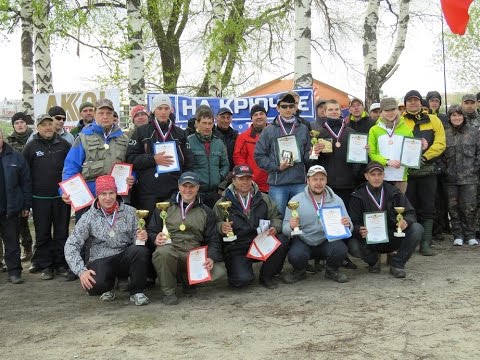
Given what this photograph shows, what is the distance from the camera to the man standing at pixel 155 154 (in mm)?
6152

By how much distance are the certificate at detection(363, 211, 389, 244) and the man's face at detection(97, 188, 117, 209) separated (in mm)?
2894

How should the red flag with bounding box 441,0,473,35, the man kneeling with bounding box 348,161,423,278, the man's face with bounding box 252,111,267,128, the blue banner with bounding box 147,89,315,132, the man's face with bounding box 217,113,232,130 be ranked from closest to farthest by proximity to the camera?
the man kneeling with bounding box 348,161,423,278, the man's face with bounding box 252,111,267,128, the man's face with bounding box 217,113,232,130, the red flag with bounding box 441,0,473,35, the blue banner with bounding box 147,89,315,132

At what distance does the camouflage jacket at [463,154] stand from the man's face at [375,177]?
1.99 m

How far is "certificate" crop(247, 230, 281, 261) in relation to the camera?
5910 mm

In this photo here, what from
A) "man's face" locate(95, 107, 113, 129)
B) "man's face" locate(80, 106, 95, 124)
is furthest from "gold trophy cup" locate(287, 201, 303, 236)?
"man's face" locate(80, 106, 95, 124)

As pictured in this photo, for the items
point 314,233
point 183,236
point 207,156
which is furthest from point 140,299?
point 314,233

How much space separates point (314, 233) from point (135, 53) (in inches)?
246

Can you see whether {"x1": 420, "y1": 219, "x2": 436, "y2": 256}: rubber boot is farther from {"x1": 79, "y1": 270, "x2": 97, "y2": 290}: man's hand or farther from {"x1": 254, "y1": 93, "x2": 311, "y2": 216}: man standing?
{"x1": 79, "y1": 270, "x2": 97, "y2": 290}: man's hand

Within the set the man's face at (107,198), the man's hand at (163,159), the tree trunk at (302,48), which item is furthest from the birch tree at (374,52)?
the man's face at (107,198)

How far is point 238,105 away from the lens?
9539mm

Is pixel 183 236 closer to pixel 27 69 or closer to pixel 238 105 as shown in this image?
pixel 238 105

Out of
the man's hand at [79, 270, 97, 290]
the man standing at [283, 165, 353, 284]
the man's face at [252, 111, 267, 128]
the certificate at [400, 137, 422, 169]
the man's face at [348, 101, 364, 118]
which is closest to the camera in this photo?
the man's hand at [79, 270, 97, 290]

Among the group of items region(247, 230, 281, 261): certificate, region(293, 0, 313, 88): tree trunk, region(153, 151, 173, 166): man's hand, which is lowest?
region(247, 230, 281, 261): certificate

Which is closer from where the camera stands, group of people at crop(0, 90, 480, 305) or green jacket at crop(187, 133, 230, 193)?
group of people at crop(0, 90, 480, 305)
